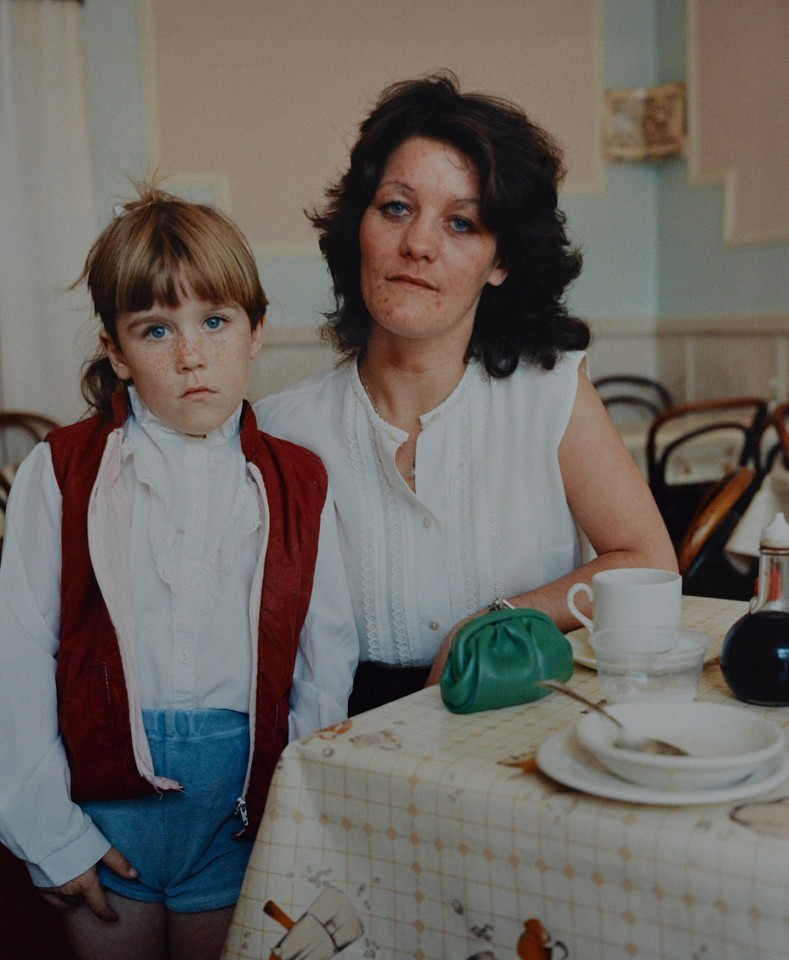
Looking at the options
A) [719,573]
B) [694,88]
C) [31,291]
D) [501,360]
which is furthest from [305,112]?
[501,360]

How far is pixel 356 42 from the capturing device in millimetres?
5473

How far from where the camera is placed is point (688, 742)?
104cm

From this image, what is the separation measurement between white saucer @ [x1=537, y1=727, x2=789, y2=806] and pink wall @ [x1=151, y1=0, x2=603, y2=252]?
4.50 meters

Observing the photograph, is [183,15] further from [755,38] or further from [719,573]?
[719,573]

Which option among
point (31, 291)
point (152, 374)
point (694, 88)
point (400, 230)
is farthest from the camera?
point (694, 88)

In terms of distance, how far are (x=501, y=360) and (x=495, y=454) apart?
6.4 inches

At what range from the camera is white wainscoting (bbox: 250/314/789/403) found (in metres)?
5.41

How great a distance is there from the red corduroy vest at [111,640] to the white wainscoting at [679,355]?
11.7ft

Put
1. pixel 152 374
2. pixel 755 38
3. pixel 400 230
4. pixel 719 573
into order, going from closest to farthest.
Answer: pixel 152 374 < pixel 400 230 < pixel 719 573 < pixel 755 38

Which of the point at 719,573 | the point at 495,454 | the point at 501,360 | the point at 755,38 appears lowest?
the point at 719,573

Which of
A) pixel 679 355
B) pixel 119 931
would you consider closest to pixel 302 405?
pixel 119 931

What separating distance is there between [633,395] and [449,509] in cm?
466

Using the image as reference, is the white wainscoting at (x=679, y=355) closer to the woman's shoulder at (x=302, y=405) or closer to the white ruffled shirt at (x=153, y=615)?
the woman's shoulder at (x=302, y=405)

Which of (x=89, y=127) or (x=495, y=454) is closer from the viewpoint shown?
(x=495, y=454)
